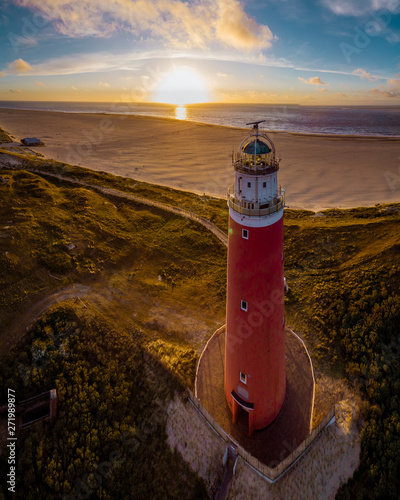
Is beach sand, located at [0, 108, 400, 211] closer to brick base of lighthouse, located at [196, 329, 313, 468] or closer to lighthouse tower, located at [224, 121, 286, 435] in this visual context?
brick base of lighthouse, located at [196, 329, 313, 468]

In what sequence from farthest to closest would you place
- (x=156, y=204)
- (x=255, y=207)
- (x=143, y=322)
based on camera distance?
(x=156, y=204), (x=143, y=322), (x=255, y=207)

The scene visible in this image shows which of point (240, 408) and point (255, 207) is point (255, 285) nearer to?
point (255, 207)

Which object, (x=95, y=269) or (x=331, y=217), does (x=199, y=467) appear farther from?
(x=331, y=217)

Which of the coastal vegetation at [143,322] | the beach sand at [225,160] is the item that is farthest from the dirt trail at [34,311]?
the beach sand at [225,160]

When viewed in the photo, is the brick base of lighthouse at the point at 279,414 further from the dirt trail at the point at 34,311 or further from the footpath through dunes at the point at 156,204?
the footpath through dunes at the point at 156,204

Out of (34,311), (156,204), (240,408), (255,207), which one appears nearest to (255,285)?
(255,207)

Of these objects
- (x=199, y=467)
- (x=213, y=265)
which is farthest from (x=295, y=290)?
(x=199, y=467)
